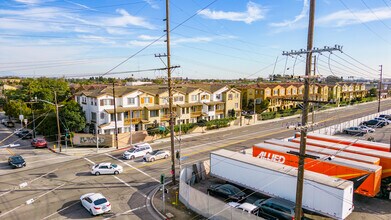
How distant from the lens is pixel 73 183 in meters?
24.9

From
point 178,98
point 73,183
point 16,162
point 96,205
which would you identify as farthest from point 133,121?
point 96,205

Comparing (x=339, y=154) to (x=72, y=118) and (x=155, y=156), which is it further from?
(x=72, y=118)

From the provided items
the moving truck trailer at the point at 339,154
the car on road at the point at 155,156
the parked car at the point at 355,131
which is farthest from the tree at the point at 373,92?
the car on road at the point at 155,156

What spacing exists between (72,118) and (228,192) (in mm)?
31525

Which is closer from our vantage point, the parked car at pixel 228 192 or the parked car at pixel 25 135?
the parked car at pixel 228 192

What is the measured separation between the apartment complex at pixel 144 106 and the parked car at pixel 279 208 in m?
20.1

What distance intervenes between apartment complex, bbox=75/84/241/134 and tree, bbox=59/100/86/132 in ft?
7.40

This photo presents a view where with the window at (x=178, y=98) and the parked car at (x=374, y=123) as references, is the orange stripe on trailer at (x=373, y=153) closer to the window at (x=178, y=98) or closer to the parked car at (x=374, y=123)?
the window at (x=178, y=98)

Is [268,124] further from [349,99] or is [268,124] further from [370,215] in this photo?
[349,99]

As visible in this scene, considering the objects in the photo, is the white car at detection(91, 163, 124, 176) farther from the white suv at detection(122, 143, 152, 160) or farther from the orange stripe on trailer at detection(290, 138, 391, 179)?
the orange stripe on trailer at detection(290, 138, 391, 179)

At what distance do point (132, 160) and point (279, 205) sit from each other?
20165 mm

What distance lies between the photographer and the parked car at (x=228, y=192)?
19969 millimetres

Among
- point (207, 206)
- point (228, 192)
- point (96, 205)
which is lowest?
point (96, 205)

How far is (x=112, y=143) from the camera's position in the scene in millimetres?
39656
